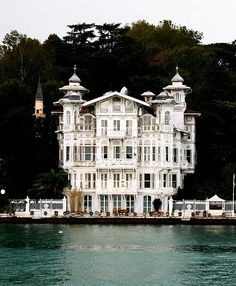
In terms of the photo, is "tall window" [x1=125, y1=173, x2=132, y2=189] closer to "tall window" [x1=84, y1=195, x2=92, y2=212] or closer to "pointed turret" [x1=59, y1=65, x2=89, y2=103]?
"tall window" [x1=84, y1=195, x2=92, y2=212]

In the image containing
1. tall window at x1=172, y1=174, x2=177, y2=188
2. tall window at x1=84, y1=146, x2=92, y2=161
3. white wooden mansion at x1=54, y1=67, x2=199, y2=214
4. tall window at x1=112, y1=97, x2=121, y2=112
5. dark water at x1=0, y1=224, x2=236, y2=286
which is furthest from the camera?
tall window at x1=172, y1=174, x2=177, y2=188

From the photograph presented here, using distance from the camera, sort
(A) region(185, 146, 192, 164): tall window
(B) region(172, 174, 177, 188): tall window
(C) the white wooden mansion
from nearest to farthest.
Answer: (C) the white wooden mansion < (B) region(172, 174, 177, 188): tall window < (A) region(185, 146, 192, 164): tall window

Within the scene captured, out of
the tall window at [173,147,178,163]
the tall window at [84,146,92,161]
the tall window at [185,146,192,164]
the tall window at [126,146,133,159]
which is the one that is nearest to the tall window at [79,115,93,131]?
the tall window at [84,146,92,161]

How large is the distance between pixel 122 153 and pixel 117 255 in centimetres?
2672

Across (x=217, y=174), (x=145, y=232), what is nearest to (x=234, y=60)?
(x=217, y=174)

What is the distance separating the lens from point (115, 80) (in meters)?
107

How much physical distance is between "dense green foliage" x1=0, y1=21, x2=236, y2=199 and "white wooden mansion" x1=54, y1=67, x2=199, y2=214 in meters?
2.32

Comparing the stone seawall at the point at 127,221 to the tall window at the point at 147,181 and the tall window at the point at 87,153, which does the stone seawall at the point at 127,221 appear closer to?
the tall window at the point at 147,181

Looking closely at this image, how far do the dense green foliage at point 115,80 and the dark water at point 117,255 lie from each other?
9.99 metres

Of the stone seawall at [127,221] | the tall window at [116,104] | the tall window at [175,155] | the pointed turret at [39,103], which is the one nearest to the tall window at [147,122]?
the tall window at [116,104]

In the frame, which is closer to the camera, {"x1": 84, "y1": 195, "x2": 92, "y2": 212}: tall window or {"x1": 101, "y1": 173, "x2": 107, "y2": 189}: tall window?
{"x1": 101, "y1": 173, "x2": 107, "y2": 189}: tall window

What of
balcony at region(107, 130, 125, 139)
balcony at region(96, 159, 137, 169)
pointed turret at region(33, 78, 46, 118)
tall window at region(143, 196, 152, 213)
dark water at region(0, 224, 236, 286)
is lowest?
dark water at region(0, 224, 236, 286)

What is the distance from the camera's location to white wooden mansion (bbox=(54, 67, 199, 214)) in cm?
9156

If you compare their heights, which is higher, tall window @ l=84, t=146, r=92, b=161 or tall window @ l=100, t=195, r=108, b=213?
tall window @ l=84, t=146, r=92, b=161
